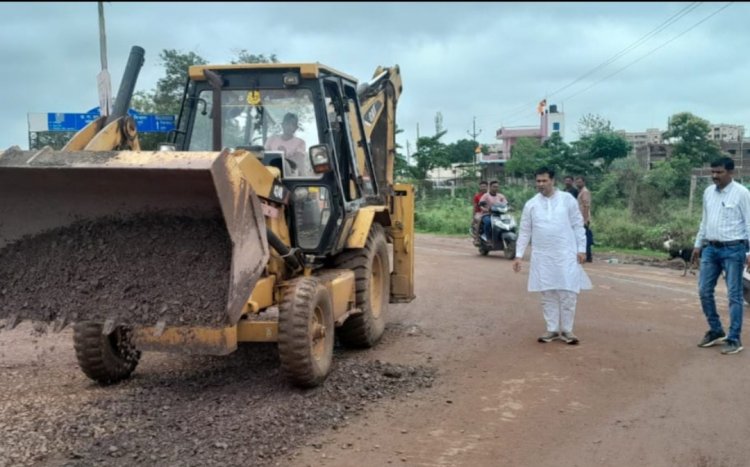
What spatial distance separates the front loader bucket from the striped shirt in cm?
431

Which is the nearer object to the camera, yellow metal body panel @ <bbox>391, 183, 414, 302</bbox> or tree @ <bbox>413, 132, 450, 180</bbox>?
yellow metal body panel @ <bbox>391, 183, 414, 302</bbox>

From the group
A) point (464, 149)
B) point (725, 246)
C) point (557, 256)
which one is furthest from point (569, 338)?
point (464, 149)

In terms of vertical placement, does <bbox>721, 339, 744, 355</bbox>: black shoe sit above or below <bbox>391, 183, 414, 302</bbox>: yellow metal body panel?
below

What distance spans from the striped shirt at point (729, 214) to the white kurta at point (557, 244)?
3.94 ft

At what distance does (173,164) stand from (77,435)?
1.77 m

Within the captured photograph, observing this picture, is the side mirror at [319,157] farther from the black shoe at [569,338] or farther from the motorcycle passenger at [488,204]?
the motorcycle passenger at [488,204]

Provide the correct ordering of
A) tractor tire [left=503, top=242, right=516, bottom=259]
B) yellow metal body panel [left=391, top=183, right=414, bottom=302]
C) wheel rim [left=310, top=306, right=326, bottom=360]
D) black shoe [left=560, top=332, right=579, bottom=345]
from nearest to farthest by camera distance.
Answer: wheel rim [left=310, top=306, right=326, bottom=360] < black shoe [left=560, top=332, right=579, bottom=345] < yellow metal body panel [left=391, top=183, right=414, bottom=302] < tractor tire [left=503, top=242, right=516, bottom=259]

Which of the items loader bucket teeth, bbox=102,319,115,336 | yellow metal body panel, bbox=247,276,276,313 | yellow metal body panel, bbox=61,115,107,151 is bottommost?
loader bucket teeth, bbox=102,319,115,336

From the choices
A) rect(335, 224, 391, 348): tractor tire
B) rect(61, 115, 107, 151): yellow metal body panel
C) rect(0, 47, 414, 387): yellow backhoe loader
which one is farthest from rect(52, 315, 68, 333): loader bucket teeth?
rect(335, 224, 391, 348): tractor tire

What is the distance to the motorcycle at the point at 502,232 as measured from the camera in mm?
14898

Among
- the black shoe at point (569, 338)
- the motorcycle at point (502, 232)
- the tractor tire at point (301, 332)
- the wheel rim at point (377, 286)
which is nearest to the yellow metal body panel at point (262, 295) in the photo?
the tractor tire at point (301, 332)

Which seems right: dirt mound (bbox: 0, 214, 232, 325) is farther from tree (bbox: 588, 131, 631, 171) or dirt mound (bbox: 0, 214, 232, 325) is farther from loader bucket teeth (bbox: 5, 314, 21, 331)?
tree (bbox: 588, 131, 631, 171)

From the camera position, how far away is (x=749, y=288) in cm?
924

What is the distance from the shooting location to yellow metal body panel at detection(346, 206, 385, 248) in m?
6.54
